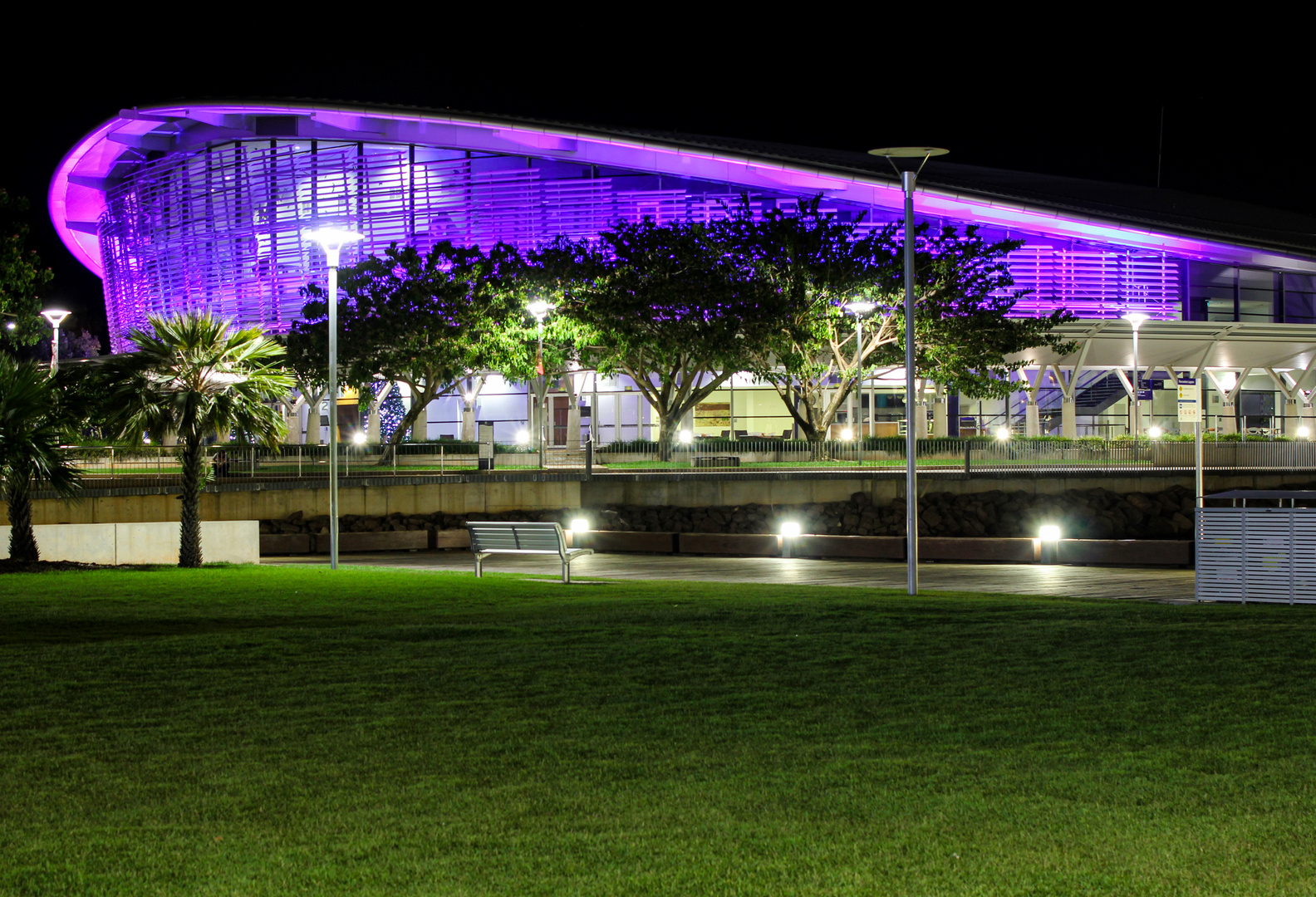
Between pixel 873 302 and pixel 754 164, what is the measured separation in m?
19.1

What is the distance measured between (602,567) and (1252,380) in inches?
2769

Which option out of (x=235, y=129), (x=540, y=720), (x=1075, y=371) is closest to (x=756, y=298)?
(x=1075, y=371)

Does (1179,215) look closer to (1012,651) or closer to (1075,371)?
(1075,371)

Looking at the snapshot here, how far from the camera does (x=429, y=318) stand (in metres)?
44.3

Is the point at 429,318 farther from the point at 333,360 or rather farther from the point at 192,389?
the point at 192,389

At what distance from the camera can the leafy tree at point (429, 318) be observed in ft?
145

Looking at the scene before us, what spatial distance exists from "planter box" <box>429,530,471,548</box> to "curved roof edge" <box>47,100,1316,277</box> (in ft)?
122

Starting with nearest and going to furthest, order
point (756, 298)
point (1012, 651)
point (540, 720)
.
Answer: point (540, 720) < point (1012, 651) < point (756, 298)

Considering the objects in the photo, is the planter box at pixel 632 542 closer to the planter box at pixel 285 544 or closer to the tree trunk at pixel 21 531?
the planter box at pixel 285 544

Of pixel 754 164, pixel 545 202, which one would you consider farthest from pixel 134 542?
pixel 545 202

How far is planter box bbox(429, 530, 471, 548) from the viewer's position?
26.4 meters

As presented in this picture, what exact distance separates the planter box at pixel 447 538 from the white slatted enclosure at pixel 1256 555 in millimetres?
15611

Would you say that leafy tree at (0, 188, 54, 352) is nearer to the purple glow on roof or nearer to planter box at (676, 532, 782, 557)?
planter box at (676, 532, 782, 557)

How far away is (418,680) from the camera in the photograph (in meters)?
8.60
